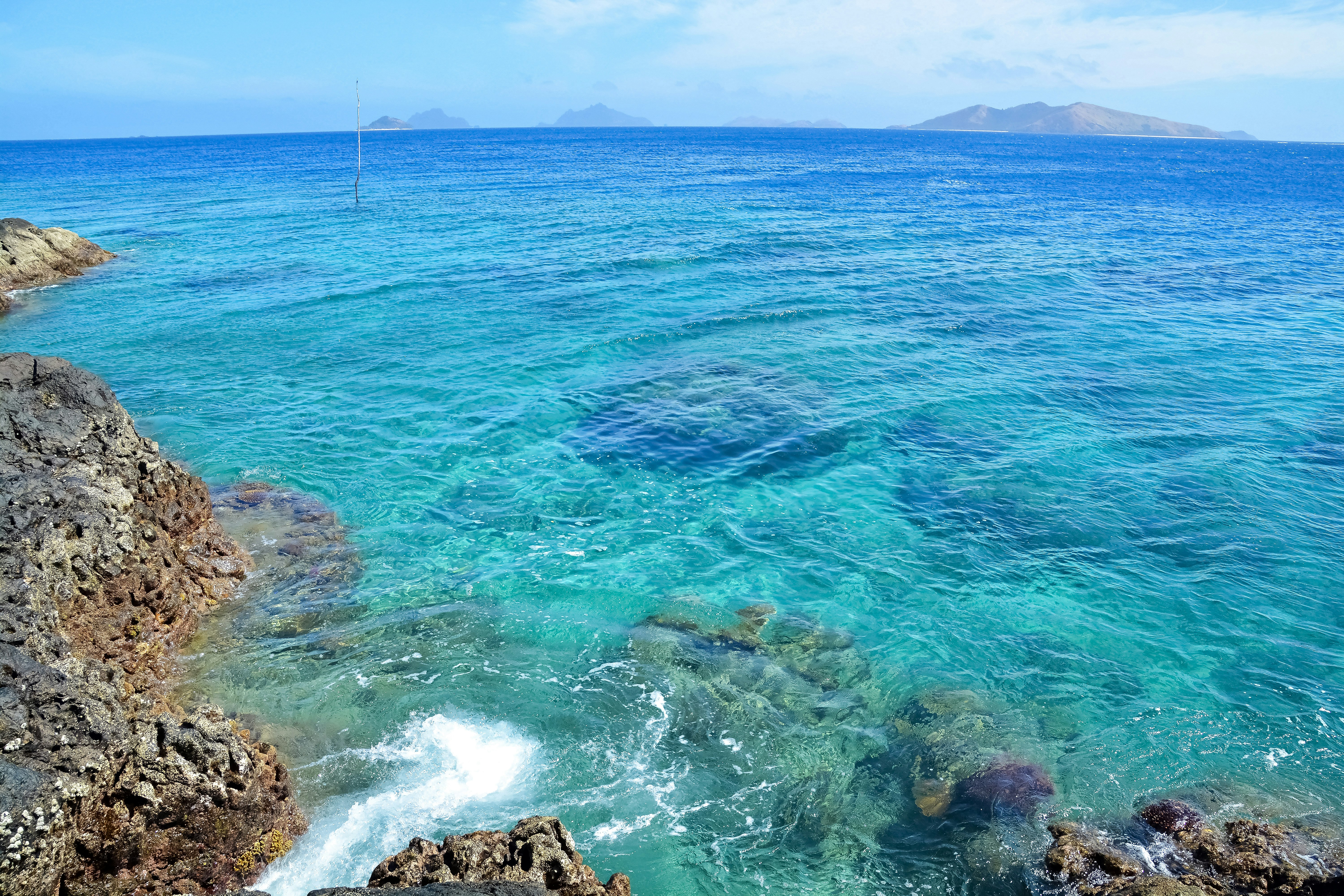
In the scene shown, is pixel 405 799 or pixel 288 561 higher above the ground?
pixel 288 561

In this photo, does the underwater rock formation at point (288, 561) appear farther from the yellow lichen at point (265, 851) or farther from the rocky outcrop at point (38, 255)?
the rocky outcrop at point (38, 255)

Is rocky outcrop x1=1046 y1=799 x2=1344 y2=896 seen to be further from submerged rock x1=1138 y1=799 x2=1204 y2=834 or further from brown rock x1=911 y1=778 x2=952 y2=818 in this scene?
brown rock x1=911 y1=778 x2=952 y2=818

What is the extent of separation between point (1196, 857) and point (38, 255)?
5560 cm

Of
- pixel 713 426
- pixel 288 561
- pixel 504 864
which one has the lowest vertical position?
pixel 504 864

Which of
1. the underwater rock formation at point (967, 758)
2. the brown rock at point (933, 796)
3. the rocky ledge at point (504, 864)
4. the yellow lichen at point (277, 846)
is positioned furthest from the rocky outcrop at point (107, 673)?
the underwater rock formation at point (967, 758)

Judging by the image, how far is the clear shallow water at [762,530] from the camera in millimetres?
12281

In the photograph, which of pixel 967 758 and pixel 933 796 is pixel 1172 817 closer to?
pixel 967 758

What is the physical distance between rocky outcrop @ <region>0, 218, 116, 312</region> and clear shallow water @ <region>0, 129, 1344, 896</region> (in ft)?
7.43

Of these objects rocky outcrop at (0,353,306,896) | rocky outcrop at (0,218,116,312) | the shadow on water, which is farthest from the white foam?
rocky outcrop at (0,218,116,312)

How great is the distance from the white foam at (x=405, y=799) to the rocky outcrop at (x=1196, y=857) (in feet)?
27.6

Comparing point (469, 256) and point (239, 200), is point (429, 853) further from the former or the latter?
point (239, 200)

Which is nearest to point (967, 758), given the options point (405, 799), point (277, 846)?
point (405, 799)

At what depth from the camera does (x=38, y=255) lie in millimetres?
42594

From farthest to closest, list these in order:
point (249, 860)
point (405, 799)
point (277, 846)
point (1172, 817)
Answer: point (405, 799)
point (1172, 817)
point (277, 846)
point (249, 860)
